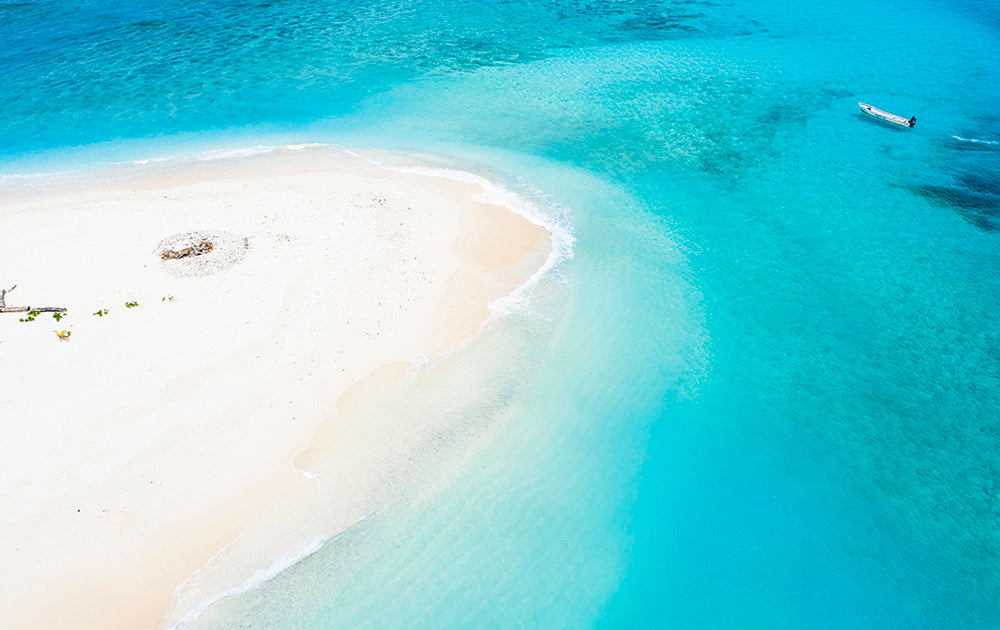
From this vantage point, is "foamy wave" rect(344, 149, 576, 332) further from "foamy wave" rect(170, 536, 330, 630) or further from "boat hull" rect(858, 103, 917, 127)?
"boat hull" rect(858, 103, 917, 127)

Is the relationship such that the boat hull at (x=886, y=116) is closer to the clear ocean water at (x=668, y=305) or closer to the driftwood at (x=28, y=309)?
the clear ocean water at (x=668, y=305)

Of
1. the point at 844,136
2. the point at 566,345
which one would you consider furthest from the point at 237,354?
the point at 844,136

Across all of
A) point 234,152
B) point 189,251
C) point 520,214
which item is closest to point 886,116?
point 520,214

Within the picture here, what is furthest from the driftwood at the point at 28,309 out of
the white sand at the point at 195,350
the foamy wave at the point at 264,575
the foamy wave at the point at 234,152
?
the foamy wave at the point at 234,152

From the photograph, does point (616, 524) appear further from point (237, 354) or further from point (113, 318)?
point (113, 318)

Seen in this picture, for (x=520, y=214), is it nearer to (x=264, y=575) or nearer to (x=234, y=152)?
(x=234, y=152)

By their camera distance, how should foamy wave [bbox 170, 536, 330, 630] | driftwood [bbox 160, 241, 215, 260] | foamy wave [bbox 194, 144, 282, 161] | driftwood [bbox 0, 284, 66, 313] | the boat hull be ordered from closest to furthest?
foamy wave [bbox 170, 536, 330, 630]
driftwood [bbox 0, 284, 66, 313]
driftwood [bbox 160, 241, 215, 260]
foamy wave [bbox 194, 144, 282, 161]
the boat hull

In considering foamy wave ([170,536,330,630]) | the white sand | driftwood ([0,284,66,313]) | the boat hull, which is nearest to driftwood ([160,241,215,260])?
the white sand
